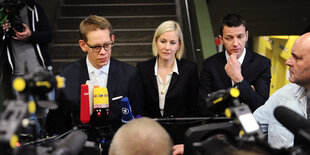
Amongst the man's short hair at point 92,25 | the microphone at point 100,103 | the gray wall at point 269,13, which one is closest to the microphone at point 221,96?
the microphone at point 100,103

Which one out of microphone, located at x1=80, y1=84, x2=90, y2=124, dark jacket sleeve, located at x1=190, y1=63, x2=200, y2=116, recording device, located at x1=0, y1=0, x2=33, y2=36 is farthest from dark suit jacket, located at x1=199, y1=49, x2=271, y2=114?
recording device, located at x1=0, y1=0, x2=33, y2=36

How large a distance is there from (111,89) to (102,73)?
6.4 inches

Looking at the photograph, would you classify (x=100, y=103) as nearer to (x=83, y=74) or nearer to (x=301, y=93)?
(x=83, y=74)

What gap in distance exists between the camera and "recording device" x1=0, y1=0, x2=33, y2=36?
284cm

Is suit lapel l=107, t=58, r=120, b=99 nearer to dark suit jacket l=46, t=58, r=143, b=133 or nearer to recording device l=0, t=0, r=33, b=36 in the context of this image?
dark suit jacket l=46, t=58, r=143, b=133

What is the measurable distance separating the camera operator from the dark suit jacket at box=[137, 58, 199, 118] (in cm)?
124

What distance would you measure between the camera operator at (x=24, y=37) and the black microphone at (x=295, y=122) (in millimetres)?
2621

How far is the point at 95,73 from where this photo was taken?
204 centimetres

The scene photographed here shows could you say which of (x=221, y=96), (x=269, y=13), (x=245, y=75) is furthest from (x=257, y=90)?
(x=269, y=13)

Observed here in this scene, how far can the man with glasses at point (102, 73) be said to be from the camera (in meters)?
1.92

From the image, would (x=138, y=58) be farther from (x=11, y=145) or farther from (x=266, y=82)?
(x=11, y=145)

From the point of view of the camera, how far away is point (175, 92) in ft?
7.91

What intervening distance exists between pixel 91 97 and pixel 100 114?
0.15 meters

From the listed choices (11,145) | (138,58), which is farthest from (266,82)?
(138,58)
